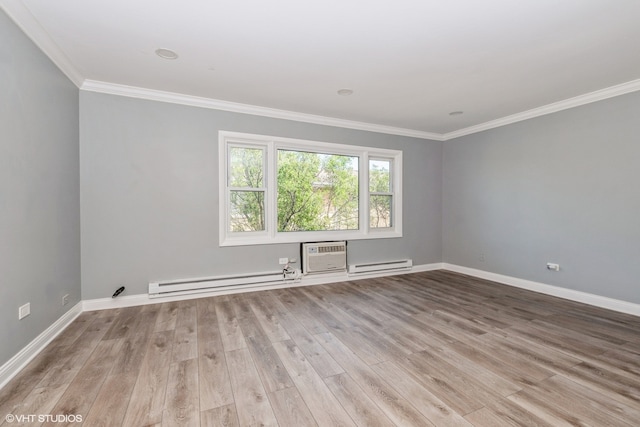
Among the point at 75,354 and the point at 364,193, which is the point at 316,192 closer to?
the point at 364,193

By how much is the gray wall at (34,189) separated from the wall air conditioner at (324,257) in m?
2.78

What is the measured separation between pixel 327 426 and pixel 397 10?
8.95ft

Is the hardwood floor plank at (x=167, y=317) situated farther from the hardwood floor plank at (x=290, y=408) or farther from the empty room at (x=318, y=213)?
the hardwood floor plank at (x=290, y=408)

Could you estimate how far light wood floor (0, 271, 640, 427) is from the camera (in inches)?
64.6

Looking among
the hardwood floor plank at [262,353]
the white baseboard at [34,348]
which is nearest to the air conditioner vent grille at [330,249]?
the hardwood floor plank at [262,353]

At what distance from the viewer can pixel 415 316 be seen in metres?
3.14

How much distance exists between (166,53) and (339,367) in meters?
3.13

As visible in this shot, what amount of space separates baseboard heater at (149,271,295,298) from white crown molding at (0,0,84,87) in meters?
2.46

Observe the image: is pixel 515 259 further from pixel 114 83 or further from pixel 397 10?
pixel 114 83

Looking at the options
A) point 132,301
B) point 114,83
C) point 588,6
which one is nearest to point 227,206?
point 132,301

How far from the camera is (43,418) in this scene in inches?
61.9

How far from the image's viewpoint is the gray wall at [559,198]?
326 centimetres

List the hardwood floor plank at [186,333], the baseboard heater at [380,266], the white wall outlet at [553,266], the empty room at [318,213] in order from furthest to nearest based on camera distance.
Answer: the baseboard heater at [380,266] → the white wall outlet at [553,266] → the hardwood floor plank at [186,333] → the empty room at [318,213]

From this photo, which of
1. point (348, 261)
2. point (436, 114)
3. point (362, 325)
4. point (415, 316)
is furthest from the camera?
point (348, 261)
